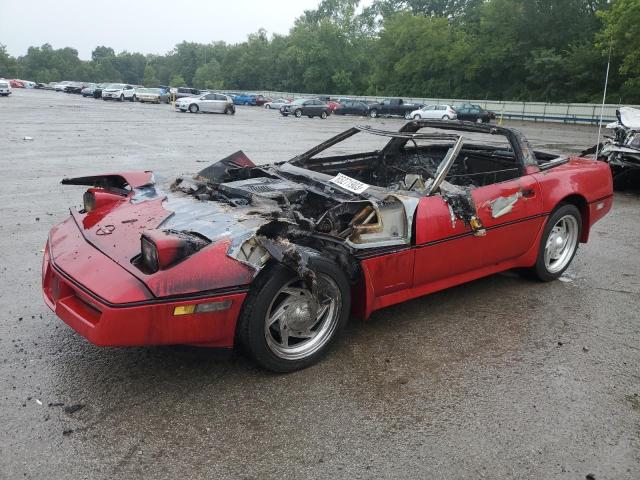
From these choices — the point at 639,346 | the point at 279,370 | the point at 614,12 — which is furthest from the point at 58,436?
the point at 614,12

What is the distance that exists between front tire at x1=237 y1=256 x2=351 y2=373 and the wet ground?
0.45ft

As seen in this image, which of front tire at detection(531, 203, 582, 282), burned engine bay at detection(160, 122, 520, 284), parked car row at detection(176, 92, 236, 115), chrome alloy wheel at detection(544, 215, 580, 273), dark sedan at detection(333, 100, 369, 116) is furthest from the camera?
dark sedan at detection(333, 100, 369, 116)

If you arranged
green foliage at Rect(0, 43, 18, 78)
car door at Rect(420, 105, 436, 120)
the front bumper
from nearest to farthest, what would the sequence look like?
the front bumper → car door at Rect(420, 105, 436, 120) → green foliage at Rect(0, 43, 18, 78)

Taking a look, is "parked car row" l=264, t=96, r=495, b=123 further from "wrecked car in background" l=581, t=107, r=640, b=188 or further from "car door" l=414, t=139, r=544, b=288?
"car door" l=414, t=139, r=544, b=288

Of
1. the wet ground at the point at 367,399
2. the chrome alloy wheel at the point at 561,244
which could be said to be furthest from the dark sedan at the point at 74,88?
the chrome alloy wheel at the point at 561,244

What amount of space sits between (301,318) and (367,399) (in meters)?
0.61

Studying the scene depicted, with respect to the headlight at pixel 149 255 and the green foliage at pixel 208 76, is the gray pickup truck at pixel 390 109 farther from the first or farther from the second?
the green foliage at pixel 208 76

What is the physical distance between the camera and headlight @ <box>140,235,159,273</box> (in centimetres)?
293

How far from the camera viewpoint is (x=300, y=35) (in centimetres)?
8769

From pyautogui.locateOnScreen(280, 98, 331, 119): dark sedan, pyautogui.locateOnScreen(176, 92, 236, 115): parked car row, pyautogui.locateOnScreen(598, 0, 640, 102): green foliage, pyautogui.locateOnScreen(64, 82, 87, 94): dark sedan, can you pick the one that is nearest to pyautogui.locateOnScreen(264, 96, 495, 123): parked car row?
pyautogui.locateOnScreen(280, 98, 331, 119): dark sedan

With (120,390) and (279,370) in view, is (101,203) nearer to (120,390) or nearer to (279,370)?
(120,390)

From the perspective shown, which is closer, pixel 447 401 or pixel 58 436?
pixel 58 436

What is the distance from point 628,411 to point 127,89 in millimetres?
49420

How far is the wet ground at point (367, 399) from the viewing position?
2.55 meters
